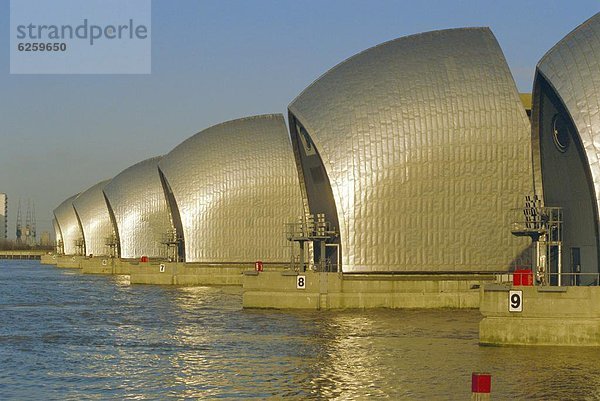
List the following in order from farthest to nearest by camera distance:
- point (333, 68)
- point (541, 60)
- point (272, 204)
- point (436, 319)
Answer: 1. point (272, 204)
2. point (333, 68)
3. point (436, 319)
4. point (541, 60)

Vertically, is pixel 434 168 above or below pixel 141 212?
above

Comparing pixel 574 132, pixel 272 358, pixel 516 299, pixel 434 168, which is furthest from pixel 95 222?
pixel 516 299

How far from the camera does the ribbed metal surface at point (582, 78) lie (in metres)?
40.8

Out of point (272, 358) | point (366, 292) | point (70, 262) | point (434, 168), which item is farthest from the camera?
point (70, 262)

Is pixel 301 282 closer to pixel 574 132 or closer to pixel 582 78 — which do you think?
pixel 574 132

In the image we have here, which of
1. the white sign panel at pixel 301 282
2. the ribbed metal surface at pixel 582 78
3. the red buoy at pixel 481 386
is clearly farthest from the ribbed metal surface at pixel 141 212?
the red buoy at pixel 481 386

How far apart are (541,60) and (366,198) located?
15.0 metres

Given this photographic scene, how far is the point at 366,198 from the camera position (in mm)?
55938

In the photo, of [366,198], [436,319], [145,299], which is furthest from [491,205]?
[145,299]

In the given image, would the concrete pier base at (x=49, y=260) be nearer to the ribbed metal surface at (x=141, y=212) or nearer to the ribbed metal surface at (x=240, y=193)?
the ribbed metal surface at (x=141, y=212)

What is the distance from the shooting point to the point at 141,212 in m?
108

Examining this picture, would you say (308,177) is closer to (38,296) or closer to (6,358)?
(38,296)

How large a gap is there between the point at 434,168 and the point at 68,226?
4948 inches

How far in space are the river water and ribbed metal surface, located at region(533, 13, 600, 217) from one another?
27.7 feet
